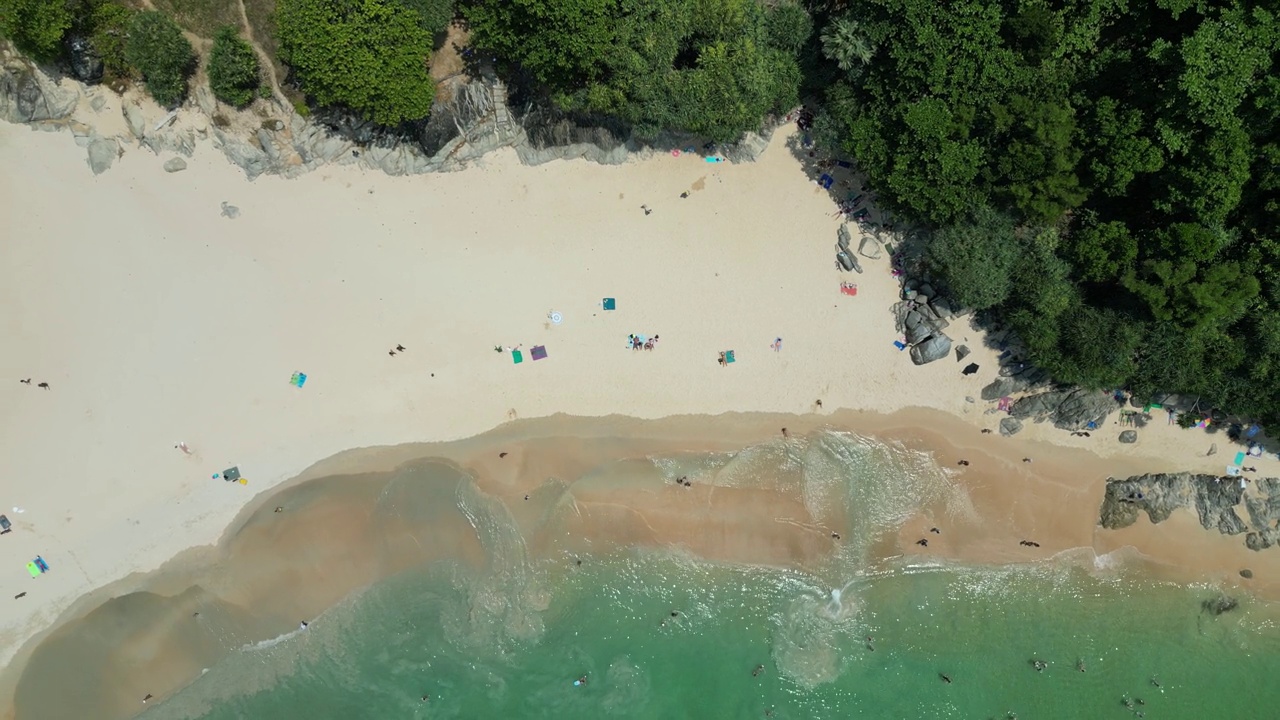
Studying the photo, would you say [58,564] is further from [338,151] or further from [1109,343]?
[1109,343]

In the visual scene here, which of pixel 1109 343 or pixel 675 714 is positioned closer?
pixel 1109 343

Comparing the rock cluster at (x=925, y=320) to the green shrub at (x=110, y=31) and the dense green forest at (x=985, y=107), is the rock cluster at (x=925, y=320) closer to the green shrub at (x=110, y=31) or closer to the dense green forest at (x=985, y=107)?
the dense green forest at (x=985, y=107)

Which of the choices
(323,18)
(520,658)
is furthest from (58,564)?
(323,18)

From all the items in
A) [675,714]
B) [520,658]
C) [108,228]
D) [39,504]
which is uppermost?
[108,228]

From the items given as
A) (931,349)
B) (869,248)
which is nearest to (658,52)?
(869,248)

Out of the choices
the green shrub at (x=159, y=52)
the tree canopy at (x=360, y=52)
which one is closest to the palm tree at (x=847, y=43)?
the tree canopy at (x=360, y=52)

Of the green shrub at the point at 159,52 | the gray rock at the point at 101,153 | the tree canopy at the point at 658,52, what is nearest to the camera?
the tree canopy at the point at 658,52
